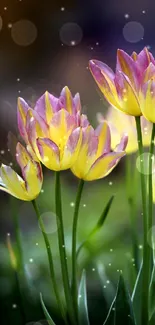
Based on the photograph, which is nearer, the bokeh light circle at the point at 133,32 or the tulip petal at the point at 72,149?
the tulip petal at the point at 72,149

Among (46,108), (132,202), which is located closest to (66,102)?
(46,108)

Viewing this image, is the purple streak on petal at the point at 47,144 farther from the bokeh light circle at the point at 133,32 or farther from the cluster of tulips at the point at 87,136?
the bokeh light circle at the point at 133,32

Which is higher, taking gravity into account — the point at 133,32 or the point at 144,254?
the point at 133,32

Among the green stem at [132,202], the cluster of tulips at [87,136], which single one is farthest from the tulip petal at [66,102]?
the green stem at [132,202]

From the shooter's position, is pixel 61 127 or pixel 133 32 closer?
pixel 61 127

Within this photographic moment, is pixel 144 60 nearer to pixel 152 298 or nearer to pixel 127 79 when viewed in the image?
pixel 127 79

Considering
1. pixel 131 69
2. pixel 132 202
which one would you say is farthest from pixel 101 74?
pixel 132 202
